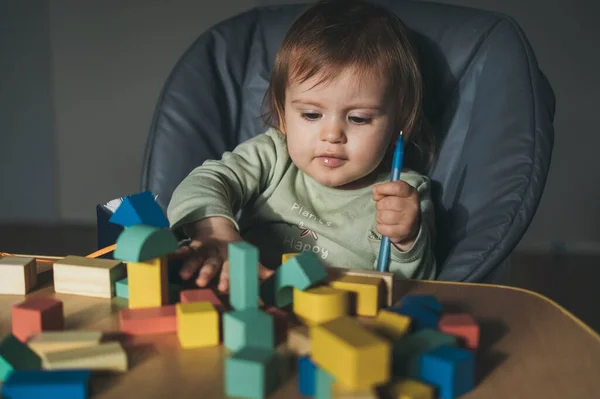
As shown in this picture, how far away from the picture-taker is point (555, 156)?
8.08 ft

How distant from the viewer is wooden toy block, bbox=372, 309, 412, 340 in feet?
1.93

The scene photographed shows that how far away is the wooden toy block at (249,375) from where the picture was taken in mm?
506

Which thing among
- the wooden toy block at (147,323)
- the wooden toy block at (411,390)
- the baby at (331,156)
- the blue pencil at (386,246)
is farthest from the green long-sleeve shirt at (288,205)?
the wooden toy block at (411,390)

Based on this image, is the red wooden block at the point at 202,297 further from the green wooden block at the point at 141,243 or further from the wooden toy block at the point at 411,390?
the wooden toy block at the point at 411,390

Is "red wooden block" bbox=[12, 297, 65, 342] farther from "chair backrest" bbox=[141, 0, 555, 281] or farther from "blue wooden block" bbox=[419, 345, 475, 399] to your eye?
"chair backrest" bbox=[141, 0, 555, 281]

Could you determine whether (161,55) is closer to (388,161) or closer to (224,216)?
(388,161)

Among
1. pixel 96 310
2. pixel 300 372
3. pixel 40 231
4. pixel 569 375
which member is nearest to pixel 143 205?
pixel 96 310

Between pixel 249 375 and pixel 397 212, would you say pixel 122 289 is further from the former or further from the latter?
pixel 397 212

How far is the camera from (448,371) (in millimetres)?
509

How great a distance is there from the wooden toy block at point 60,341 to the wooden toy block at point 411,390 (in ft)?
0.85

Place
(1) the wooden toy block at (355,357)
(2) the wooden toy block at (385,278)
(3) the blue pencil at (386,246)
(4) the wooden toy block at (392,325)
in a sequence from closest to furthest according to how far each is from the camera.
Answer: (1) the wooden toy block at (355,357), (4) the wooden toy block at (392,325), (2) the wooden toy block at (385,278), (3) the blue pencil at (386,246)

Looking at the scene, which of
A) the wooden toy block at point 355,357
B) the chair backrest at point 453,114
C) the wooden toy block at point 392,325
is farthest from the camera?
the chair backrest at point 453,114

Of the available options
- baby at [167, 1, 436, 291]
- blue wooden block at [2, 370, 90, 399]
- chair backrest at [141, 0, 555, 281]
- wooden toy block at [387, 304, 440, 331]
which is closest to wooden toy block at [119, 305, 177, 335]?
blue wooden block at [2, 370, 90, 399]

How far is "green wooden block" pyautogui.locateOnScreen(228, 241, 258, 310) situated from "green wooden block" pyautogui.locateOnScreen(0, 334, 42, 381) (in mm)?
179
